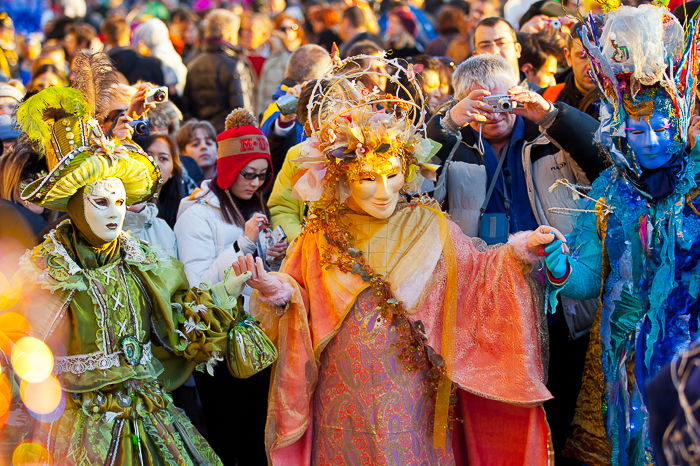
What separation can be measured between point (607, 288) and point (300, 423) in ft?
4.54

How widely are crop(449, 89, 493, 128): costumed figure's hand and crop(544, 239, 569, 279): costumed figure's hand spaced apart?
0.76 meters

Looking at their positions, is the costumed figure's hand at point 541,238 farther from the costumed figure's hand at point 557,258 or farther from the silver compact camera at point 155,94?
the silver compact camera at point 155,94

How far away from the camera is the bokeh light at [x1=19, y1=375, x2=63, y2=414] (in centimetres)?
381

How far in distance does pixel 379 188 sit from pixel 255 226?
92 cm

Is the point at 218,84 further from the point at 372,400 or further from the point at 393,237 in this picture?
the point at 372,400

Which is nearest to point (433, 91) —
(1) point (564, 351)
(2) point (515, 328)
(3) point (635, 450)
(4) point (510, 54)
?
A: (4) point (510, 54)

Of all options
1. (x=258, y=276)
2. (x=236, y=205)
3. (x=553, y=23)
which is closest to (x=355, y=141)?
(x=258, y=276)

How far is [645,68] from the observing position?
388 centimetres

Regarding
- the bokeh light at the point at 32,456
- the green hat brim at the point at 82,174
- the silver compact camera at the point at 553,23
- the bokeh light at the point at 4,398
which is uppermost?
the silver compact camera at the point at 553,23

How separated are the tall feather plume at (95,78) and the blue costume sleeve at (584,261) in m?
2.00

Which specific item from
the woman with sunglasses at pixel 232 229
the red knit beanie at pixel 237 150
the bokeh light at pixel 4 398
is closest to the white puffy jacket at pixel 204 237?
the woman with sunglasses at pixel 232 229

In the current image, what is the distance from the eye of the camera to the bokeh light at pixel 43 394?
12.5ft

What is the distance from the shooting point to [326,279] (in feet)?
13.9

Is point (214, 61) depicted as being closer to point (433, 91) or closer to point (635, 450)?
point (433, 91)
